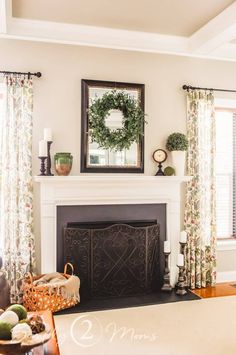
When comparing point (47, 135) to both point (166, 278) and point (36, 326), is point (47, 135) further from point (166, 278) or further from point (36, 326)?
point (36, 326)

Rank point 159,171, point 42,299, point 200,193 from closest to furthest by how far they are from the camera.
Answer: point 42,299, point 159,171, point 200,193

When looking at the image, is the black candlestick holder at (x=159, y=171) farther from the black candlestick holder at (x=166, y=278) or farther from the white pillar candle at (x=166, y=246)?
the black candlestick holder at (x=166, y=278)

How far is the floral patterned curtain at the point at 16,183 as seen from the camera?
149 inches

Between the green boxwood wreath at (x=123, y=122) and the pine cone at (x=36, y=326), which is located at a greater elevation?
the green boxwood wreath at (x=123, y=122)

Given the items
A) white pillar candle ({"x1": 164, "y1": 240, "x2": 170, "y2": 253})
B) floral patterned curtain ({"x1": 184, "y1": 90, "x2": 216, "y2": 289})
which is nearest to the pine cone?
white pillar candle ({"x1": 164, "y1": 240, "x2": 170, "y2": 253})

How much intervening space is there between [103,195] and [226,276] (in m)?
2.04

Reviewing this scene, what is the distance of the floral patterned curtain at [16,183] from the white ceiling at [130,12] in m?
0.72

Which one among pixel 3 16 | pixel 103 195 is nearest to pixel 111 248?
pixel 103 195

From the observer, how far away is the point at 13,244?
12.4 ft

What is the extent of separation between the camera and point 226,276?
15.5 ft

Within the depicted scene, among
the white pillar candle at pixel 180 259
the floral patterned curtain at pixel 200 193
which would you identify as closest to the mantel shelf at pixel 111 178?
the floral patterned curtain at pixel 200 193

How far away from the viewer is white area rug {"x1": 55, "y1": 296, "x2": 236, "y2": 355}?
9.41 ft

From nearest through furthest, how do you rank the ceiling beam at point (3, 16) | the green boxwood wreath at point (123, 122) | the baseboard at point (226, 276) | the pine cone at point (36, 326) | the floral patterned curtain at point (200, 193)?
1. the pine cone at point (36, 326)
2. the ceiling beam at point (3, 16)
3. the green boxwood wreath at point (123, 122)
4. the floral patterned curtain at point (200, 193)
5. the baseboard at point (226, 276)

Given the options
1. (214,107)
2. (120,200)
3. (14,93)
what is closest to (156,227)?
(120,200)
